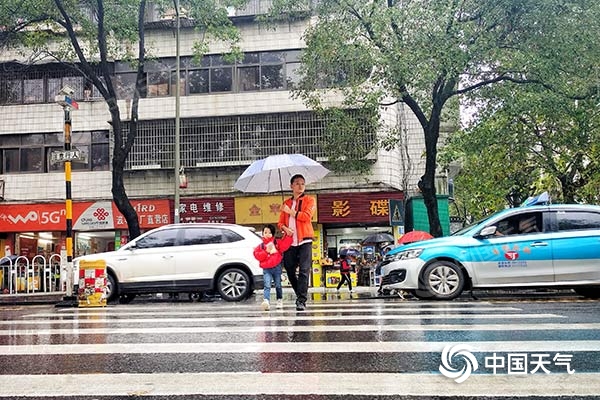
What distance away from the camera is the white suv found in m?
12.6

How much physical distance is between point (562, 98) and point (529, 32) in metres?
2.02

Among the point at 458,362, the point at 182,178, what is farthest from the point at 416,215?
the point at 458,362

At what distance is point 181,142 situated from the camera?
76.2ft

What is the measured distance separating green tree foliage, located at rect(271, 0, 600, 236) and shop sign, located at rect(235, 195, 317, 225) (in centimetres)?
702

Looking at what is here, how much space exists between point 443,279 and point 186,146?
1488cm

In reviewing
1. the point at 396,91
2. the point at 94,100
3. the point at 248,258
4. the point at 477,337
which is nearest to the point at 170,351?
the point at 477,337

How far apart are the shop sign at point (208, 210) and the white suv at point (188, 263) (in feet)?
32.4

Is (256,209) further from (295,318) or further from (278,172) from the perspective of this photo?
(295,318)

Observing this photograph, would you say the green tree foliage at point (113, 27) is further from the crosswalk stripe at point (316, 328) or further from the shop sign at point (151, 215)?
the crosswalk stripe at point (316, 328)

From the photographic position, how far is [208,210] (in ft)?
75.7

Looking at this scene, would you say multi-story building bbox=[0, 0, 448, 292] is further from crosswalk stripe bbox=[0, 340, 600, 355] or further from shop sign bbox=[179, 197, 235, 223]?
crosswalk stripe bbox=[0, 340, 600, 355]

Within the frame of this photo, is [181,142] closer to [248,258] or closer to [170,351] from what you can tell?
[248,258]

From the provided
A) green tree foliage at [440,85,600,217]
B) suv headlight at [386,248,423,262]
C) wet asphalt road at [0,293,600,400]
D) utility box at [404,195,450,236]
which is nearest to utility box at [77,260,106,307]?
wet asphalt road at [0,293,600,400]

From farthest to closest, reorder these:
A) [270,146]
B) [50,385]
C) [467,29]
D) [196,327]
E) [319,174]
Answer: [270,146], [467,29], [319,174], [196,327], [50,385]
